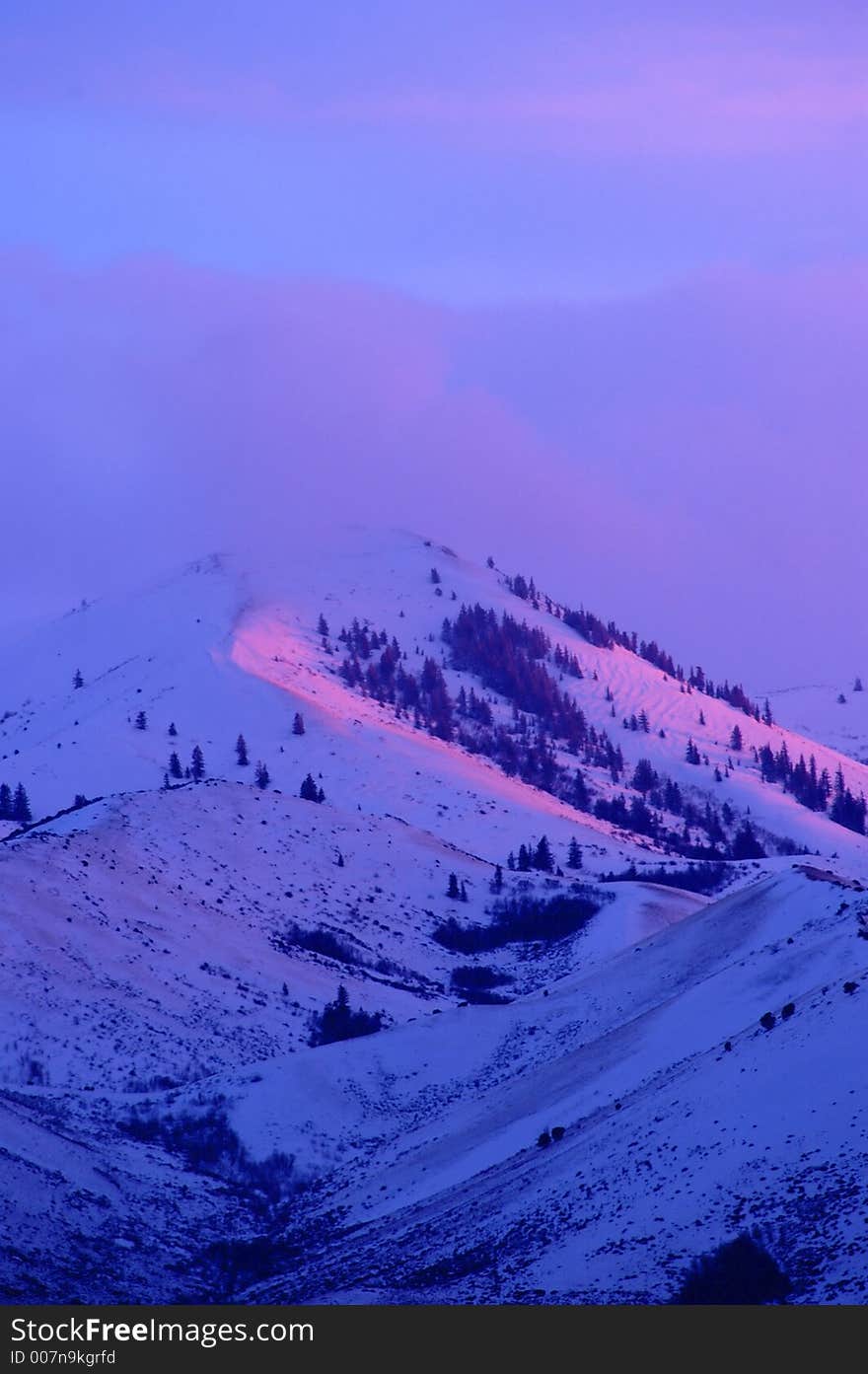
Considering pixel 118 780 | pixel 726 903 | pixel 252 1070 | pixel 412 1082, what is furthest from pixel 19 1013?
pixel 118 780

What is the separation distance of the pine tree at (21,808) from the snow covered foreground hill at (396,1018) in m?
2.94

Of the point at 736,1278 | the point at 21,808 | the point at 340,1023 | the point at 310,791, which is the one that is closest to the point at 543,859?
the point at 310,791

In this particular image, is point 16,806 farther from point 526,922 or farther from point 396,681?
point 396,681

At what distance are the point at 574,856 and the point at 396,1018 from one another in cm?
4496

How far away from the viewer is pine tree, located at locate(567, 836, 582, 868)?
11031cm

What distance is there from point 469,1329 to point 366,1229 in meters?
14.1

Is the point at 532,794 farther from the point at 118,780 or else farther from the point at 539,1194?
the point at 539,1194

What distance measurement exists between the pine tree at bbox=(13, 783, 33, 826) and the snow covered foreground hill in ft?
9.66

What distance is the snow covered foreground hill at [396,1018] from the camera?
33000mm

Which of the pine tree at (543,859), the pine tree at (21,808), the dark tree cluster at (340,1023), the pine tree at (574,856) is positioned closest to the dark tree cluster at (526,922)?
the pine tree at (543,859)

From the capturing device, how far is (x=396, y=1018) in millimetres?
67562

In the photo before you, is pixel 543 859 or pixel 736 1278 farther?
pixel 543 859

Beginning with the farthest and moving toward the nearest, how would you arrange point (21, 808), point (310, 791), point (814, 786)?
1. point (814, 786)
2. point (310, 791)
3. point (21, 808)

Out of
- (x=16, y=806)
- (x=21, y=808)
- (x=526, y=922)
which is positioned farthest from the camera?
(x=16, y=806)
